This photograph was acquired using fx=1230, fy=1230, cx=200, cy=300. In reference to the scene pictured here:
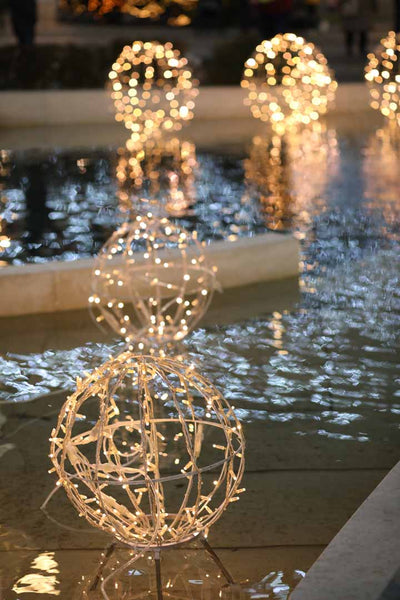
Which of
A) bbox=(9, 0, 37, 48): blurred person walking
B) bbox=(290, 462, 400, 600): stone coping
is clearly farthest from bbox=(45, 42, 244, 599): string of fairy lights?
bbox=(9, 0, 37, 48): blurred person walking

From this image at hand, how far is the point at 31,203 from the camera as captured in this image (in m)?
12.2

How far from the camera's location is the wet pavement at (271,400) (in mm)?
4480

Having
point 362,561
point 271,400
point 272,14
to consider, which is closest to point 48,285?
point 271,400

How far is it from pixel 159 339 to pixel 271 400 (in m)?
1.10

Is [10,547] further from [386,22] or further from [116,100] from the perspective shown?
[386,22]

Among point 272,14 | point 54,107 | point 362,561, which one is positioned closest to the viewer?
point 362,561

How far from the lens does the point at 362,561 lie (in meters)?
3.79

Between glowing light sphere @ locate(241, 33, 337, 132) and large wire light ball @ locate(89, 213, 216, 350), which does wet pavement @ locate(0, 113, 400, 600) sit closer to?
large wire light ball @ locate(89, 213, 216, 350)

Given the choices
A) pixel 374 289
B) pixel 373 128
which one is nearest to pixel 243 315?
pixel 374 289

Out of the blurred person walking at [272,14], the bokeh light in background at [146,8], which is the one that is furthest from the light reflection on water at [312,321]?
the bokeh light in background at [146,8]

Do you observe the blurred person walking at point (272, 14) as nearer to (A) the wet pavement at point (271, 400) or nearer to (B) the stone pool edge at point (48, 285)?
(A) the wet pavement at point (271, 400)

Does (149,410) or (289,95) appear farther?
(289,95)

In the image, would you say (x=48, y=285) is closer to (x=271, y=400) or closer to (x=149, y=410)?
(x=271, y=400)

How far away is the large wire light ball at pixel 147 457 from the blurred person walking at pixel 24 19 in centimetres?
1797
